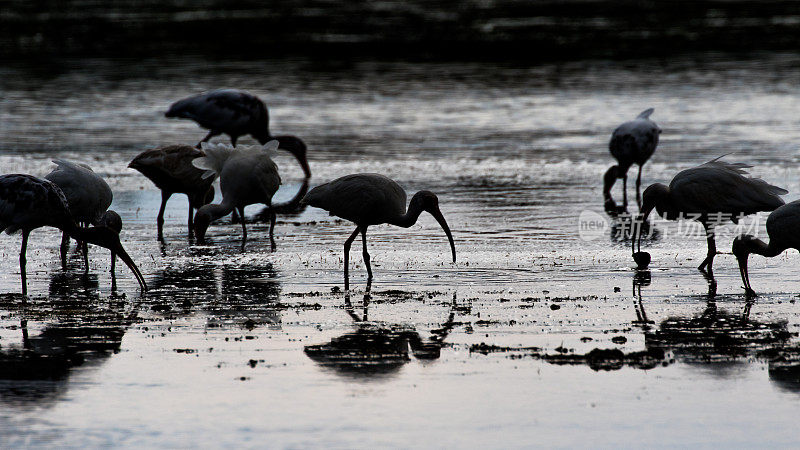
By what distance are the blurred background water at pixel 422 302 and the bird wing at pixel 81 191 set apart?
0.43 m

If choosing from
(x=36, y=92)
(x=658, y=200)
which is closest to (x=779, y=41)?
(x=36, y=92)

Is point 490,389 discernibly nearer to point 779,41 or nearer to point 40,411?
point 40,411

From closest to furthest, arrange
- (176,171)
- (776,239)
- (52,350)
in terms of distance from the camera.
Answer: (52,350), (776,239), (176,171)

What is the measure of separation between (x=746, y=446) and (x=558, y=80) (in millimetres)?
21443

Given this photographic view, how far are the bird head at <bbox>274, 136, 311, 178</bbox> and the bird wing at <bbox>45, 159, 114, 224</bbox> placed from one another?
18.6ft

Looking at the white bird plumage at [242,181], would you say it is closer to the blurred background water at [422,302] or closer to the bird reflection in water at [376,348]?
the blurred background water at [422,302]

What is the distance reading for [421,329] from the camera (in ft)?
26.2

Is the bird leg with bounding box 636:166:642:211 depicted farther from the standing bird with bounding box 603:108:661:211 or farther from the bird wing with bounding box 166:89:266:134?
the bird wing with bounding box 166:89:266:134

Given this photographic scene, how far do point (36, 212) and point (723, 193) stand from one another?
579cm

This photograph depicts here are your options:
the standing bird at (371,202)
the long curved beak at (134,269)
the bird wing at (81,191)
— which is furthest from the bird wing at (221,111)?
the long curved beak at (134,269)

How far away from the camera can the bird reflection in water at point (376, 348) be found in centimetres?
711

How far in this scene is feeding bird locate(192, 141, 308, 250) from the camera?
38.9 ft

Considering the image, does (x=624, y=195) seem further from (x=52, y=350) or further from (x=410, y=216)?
(x=52, y=350)

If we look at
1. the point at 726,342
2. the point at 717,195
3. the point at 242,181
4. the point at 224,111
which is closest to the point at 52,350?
the point at 726,342
